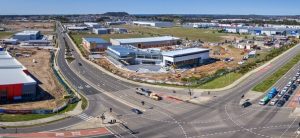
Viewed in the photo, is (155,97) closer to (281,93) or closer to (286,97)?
(286,97)

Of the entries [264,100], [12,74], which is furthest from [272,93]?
[12,74]

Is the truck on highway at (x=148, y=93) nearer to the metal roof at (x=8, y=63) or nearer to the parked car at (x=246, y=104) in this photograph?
the parked car at (x=246, y=104)

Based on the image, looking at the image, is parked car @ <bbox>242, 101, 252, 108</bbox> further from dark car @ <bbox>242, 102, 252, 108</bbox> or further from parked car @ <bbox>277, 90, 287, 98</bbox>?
parked car @ <bbox>277, 90, 287, 98</bbox>

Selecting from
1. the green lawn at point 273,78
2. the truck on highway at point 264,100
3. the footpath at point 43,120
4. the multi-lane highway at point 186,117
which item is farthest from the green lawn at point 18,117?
the green lawn at point 273,78

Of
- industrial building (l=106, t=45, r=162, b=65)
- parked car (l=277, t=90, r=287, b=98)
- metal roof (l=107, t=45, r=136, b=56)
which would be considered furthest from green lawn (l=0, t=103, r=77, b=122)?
metal roof (l=107, t=45, r=136, b=56)

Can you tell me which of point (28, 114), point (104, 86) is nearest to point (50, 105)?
point (28, 114)

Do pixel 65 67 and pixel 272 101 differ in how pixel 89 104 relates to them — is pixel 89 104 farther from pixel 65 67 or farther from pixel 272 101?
pixel 65 67
